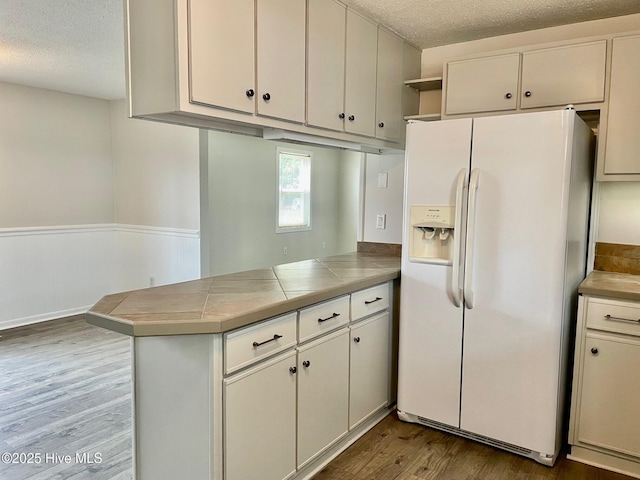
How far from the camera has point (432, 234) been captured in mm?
2570

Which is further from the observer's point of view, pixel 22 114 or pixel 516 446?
pixel 22 114

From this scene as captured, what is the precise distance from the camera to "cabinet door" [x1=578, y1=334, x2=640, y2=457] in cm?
223

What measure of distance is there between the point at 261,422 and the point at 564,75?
240 centimetres

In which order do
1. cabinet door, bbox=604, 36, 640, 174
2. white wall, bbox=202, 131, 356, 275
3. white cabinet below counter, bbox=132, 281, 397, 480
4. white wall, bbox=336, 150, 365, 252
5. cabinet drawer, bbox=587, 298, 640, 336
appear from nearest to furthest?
white cabinet below counter, bbox=132, 281, 397, 480 < cabinet drawer, bbox=587, 298, 640, 336 < cabinet door, bbox=604, 36, 640, 174 < white wall, bbox=202, 131, 356, 275 < white wall, bbox=336, 150, 365, 252

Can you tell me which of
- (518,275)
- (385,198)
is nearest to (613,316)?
(518,275)

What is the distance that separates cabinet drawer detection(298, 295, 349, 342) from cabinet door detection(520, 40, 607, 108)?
1.61m

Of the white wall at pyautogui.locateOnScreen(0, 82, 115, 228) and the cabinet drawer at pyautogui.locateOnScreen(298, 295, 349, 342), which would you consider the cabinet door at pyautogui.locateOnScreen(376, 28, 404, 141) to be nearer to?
the cabinet drawer at pyautogui.locateOnScreen(298, 295, 349, 342)

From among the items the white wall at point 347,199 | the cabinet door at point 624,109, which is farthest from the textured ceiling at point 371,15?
the white wall at point 347,199

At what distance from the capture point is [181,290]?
2.06 m

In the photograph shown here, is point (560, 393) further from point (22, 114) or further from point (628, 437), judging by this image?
point (22, 114)

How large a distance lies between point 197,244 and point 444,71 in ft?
10.2

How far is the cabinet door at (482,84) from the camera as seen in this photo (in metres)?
2.75

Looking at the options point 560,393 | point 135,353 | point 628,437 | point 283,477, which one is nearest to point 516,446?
point 560,393

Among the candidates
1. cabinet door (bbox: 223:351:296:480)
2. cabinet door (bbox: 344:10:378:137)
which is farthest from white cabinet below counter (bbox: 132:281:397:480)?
cabinet door (bbox: 344:10:378:137)
